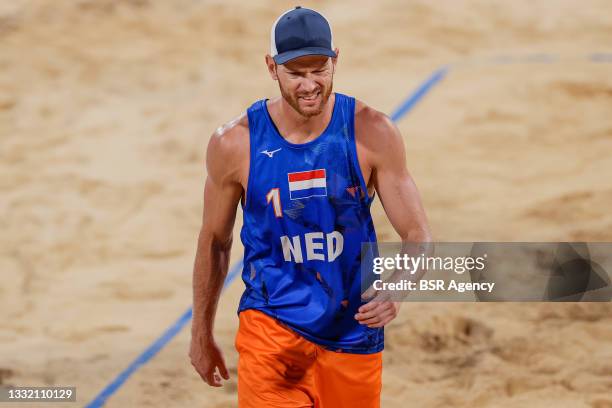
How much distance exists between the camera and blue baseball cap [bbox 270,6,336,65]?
3396 mm

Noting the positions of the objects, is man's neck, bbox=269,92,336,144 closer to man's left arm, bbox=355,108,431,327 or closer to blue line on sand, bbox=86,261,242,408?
man's left arm, bbox=355,108,431,327

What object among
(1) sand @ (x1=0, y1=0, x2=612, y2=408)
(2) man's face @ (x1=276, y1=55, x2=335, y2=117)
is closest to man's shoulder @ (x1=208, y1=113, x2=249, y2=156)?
(2) man's face @ (x1=276, y1=55, x2=335, y2=117)

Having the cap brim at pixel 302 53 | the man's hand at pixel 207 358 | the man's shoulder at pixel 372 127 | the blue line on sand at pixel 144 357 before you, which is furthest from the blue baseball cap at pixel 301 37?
the blue line on sand at pixel 144 357

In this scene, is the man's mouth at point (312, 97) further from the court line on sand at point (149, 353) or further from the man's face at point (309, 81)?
A: the court line on sand at point (149, 353)

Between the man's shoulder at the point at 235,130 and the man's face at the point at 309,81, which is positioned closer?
the man's face at the point at 309,81

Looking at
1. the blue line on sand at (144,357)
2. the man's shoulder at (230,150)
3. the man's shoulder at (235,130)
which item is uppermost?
the man's shoulder at (235,130)

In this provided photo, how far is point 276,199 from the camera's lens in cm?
357

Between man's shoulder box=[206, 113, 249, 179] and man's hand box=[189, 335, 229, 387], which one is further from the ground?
man's shoulder box=[206, 113, 249, 179]

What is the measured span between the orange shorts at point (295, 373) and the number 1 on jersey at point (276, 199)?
40cm

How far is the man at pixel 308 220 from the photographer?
3537mm

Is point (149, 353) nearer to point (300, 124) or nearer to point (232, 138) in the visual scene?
point (232, 138)

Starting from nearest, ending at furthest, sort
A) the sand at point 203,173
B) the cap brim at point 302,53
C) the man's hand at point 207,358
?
the cap brim at point 302,53, the man's hand at point 207,358, the sand at point 203,173

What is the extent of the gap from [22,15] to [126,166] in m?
3.97

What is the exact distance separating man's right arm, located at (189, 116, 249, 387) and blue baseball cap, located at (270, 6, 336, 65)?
0.37 meters
